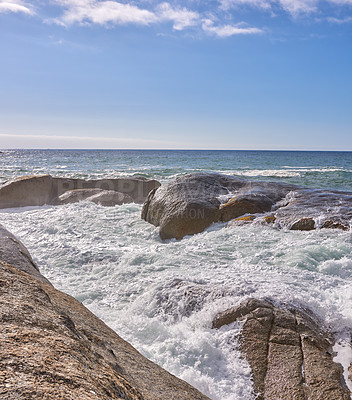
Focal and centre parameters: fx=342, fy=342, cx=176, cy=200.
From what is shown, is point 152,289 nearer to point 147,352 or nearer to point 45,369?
point 147,352

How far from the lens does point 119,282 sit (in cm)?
531

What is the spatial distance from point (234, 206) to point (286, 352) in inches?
209

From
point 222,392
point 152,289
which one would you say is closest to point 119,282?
point 152,289

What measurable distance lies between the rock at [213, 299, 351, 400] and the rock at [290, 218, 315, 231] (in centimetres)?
360

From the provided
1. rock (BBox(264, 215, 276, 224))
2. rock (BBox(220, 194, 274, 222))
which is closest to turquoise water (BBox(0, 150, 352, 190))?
rock (BBox(220, 194, 274, 222))

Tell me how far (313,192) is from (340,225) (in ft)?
8.61

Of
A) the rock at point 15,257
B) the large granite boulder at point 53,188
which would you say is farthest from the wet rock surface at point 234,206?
the rock at point 15,257

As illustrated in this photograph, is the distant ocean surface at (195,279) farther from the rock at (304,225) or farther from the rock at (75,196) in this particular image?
the rock at (75,196)

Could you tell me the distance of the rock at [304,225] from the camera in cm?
723

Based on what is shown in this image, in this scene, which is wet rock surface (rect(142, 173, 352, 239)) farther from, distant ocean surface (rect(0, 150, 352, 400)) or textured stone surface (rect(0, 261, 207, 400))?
textured stone surface (rect(0, 261, 207, 400))

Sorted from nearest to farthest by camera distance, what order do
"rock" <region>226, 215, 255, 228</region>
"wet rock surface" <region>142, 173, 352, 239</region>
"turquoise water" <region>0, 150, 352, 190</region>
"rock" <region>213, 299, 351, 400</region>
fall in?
"rock" <region>213, 299, 351, 400</region>
"wet rock surface" <region>142, 173, 352, 239</region>
"rock" <region>226, 215, 255, 228</region>
"turquoise water" <region>0, 150, 352, 190</region>

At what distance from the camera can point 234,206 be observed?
841cm

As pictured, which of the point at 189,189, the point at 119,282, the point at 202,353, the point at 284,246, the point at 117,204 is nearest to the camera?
the point at 202,353

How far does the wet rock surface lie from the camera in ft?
25.0
